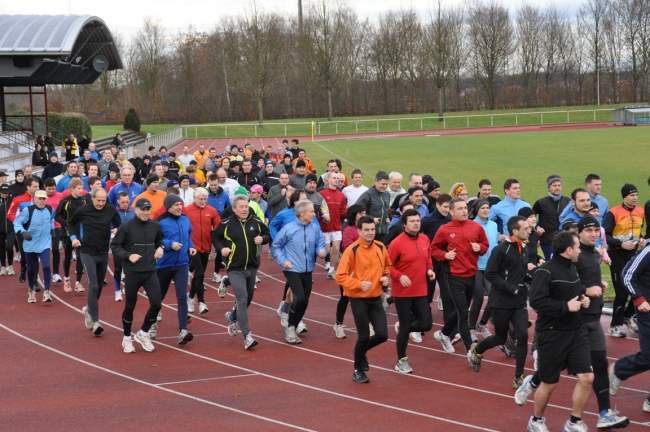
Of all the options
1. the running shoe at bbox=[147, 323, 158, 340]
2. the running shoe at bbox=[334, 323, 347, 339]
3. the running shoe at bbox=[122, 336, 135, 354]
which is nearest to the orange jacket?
the running shoe at bbox=[334, 323, 347, 339]

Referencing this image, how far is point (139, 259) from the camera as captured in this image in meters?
9.52

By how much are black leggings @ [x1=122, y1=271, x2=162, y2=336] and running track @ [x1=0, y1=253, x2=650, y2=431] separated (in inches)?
16.4

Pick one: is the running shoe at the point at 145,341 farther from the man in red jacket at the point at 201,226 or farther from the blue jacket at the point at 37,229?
the blue jacket at the point at 37,229

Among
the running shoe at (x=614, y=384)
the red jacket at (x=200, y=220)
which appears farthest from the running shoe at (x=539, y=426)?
the red jacket at (x=200, y=220)

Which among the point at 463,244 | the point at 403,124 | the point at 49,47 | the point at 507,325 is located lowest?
the point at 507,325

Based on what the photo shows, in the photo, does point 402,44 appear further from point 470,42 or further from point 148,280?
point 148,280

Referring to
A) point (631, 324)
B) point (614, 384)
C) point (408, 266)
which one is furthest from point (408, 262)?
point (631, 324)

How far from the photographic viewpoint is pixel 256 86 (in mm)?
73938

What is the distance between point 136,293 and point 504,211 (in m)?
5.09

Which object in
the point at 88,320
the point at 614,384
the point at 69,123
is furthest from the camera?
the point at 69,123

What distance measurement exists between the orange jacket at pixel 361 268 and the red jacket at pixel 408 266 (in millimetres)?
385

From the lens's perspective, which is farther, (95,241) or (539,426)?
(95,241)

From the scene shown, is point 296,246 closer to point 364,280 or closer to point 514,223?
point 364,280

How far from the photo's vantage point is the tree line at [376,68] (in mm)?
78062
